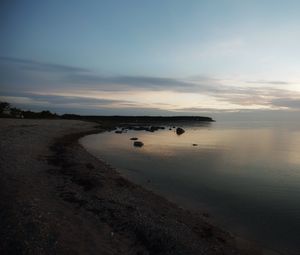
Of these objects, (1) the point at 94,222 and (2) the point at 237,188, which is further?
(2) the point at 237,188

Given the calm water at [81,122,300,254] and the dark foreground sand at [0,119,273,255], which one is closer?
the dark foreground sand at [0,119,273,255]

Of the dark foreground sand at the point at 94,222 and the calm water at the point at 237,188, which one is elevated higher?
the dark foreground sand at the point at 94,222

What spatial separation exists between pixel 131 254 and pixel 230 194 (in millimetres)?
10959

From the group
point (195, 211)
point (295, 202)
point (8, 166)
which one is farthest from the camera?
point (8, 166)

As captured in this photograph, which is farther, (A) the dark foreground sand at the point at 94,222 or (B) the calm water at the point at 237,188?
(B) the calm water at the point at 237,188

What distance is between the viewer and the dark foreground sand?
10.0m

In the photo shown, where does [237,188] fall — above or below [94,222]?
below

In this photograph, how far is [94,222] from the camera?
1209 centimetres

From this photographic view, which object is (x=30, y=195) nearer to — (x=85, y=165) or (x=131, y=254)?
(x=131, y=254)

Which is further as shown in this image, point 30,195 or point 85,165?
point 85,165

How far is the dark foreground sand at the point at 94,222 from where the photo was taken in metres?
10.0

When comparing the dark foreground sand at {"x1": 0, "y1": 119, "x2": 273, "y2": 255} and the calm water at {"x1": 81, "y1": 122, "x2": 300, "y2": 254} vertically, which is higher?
the dark foreground sand at {"x1": 0, "y1": 119, "x2": 273, "y2": 255}

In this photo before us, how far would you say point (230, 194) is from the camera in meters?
19.6

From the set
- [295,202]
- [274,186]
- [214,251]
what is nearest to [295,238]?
[214,251]
